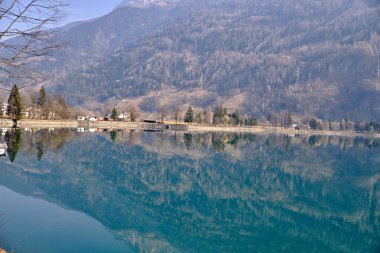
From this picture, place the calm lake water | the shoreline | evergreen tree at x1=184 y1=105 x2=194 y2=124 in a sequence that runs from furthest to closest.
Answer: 1. evergreen tree at x1=184 y1=105 x2=194 y2=124
2. the shoreline
3. the calm lake water

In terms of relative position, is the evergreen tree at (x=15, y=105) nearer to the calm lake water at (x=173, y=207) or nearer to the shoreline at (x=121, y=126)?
the shoreline at (x=121, y=126)

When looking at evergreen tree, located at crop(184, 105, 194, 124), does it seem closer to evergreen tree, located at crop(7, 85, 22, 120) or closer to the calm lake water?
evergreen tree, located at crop(7, 85, 22, 120)

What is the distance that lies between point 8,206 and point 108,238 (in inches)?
250

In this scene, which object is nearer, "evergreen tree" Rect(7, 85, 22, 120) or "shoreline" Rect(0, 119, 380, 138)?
"evergreen tree" Rect(7, 85, 22, 120)

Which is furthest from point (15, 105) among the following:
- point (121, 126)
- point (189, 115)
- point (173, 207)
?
point (189, 115)

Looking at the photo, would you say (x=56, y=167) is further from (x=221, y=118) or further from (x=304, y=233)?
(x=221, y=118)

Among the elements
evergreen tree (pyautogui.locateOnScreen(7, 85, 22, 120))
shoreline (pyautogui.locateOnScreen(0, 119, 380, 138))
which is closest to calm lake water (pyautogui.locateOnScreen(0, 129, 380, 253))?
evergreen tree (pyautogui.locateOnScreen(7, 85, 22, 120))

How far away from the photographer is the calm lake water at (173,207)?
584 inches

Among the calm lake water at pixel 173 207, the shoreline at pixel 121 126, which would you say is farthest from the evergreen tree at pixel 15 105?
the calm lake water at pixel 173 207

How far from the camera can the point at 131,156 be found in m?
45.7

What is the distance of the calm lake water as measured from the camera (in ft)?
48.6

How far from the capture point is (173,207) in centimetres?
2175

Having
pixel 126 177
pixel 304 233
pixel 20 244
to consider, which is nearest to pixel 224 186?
pixel 126 177

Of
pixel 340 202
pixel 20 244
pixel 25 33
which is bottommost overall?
pixel 340 202
